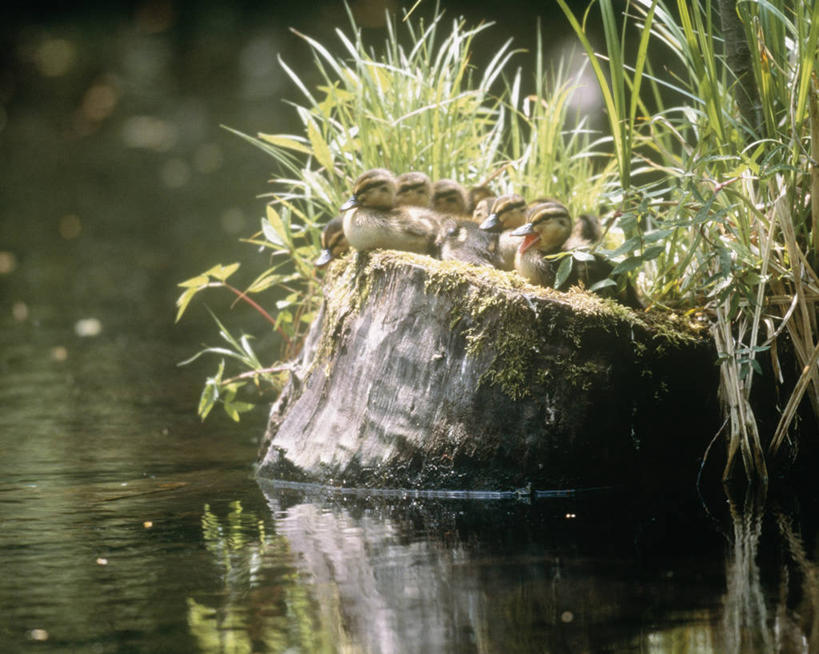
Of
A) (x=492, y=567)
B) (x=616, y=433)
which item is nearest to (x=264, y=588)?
(x=492, y=567)

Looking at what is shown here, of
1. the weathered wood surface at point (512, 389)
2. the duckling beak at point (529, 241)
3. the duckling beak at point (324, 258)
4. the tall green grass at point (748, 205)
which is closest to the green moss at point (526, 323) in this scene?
the weathered wood surface at point (512, 389)

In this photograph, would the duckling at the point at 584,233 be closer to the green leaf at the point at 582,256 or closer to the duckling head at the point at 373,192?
the green leaf at the point at 582,256

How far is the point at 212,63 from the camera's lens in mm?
20594

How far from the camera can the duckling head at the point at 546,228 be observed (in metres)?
4.25

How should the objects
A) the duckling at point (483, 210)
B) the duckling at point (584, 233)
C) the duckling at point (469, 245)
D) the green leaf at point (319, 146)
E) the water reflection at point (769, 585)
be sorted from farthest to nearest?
the green leaf at point (319, 146) → the duckling at point (483, 210) → the duckling at point (469, 245) → the duckling at point (584, 233) → the water reflection at point (769, 585)

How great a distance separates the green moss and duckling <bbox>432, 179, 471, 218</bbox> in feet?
2.16

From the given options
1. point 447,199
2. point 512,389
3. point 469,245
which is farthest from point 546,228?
point 447,199

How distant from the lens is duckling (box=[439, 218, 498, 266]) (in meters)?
4.55


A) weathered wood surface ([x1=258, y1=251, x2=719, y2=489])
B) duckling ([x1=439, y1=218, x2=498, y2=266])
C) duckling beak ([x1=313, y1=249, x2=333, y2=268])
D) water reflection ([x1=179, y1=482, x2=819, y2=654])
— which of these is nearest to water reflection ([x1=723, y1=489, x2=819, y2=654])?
water reflection ([x1=179, y1=482, x2=819, y2=654])

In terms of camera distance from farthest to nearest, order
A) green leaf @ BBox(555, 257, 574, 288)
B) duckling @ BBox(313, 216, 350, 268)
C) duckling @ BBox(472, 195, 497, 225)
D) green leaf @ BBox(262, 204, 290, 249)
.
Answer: green leaf @ BBox(262, 204, 290, 249) < duckling @ BBox(313, 216, 350, 268) < duckling @ BBox(472, 195, 497, 225) < green leaf @ BBox(555, 257, 574, 288)

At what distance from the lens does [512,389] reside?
4199mm

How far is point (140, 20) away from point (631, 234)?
18687 mm

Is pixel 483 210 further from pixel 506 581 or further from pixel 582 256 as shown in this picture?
pixel 506 581

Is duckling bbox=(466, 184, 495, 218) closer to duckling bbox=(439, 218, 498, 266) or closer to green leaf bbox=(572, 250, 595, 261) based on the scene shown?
duckling bbox=(439, 218, 498, 266)
